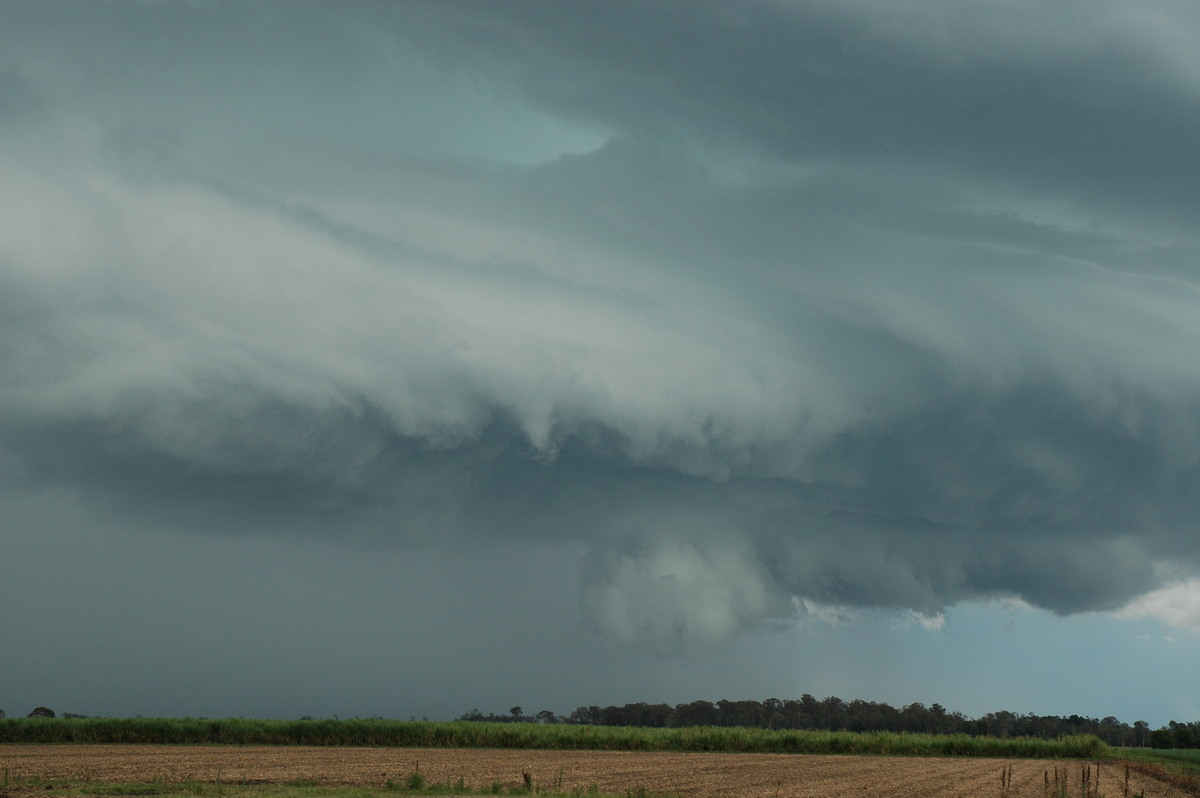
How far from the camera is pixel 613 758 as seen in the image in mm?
76375

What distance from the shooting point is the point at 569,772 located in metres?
58.1

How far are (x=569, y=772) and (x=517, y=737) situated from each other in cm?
3979

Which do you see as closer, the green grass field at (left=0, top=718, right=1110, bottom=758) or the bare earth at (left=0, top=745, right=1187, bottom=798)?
the bare earth at (left=0, top=745, right=1187, bottom=798)

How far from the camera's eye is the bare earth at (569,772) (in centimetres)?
4712

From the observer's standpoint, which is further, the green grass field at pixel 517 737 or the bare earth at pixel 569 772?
the green grass field at pixel 517 737

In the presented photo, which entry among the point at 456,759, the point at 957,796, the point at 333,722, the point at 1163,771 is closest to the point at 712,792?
the point at 957,796

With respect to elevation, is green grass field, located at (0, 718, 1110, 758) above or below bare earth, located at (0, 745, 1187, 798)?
below

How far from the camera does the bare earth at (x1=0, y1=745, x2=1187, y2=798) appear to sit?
47125mm

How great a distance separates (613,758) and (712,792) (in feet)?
109

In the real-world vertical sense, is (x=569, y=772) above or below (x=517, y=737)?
above

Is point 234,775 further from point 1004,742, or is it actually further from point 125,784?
point 1004,742

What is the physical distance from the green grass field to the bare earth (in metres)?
15.2

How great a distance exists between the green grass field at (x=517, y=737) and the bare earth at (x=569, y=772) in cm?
1516

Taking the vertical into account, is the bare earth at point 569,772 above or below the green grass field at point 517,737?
above
